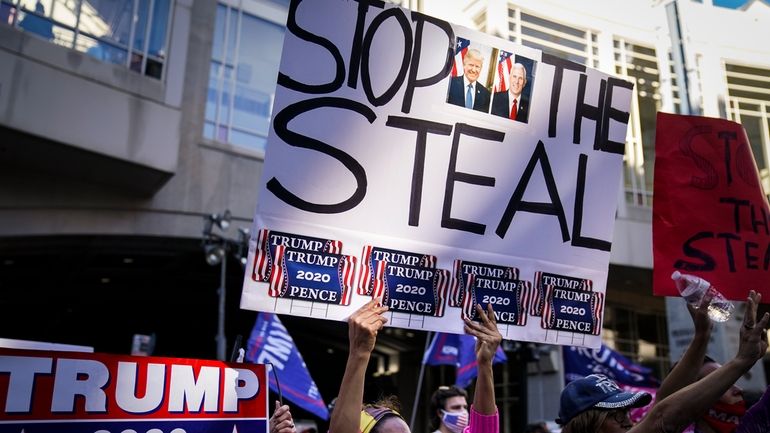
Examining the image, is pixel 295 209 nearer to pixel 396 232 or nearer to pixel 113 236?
pixel 396 232

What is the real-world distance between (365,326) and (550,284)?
1.26 m

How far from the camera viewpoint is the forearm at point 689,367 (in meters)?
2.96

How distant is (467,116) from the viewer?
3432 mm

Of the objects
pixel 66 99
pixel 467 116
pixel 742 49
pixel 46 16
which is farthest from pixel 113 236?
pixel 742 49

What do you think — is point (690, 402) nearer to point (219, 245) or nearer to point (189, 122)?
point (219, 245)

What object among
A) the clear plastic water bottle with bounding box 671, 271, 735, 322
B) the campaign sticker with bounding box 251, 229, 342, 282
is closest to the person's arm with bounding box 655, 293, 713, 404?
the clear plastic water bottle with bounding box 671, 271, 735, 322

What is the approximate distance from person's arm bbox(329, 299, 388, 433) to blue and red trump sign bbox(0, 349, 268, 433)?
1.45 ft

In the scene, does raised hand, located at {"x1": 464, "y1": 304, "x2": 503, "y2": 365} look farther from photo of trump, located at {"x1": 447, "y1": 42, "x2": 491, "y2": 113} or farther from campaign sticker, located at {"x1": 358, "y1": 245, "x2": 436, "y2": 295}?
photo of trump, located at {"x1": 447, "y1": 42, "x2": 491, "y2": 113}

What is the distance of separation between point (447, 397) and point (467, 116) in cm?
235

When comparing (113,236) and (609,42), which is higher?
(609,42)

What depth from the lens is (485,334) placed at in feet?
9.70

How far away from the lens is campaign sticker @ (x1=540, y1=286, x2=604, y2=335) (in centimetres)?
342

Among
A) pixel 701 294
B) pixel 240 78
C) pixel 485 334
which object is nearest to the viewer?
pixel 485 334

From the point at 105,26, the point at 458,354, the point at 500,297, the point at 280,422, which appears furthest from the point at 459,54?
the point at 105,26
